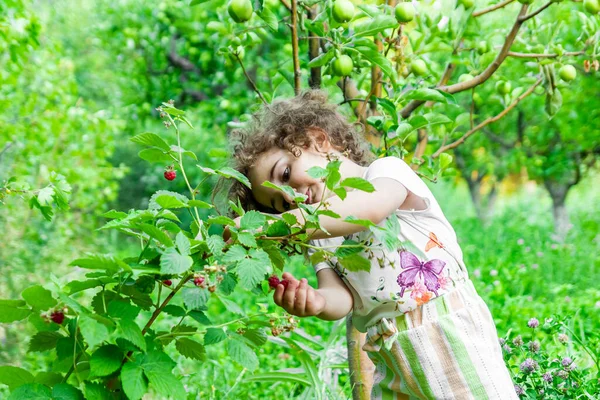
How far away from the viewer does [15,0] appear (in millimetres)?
3000

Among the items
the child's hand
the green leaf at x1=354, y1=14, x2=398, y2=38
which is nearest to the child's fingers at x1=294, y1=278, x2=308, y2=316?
the child's hand

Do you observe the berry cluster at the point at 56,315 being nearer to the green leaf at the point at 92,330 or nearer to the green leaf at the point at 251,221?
the green leaf at the point at 92,330

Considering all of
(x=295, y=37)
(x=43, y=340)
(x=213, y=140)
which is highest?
(x=295, y=37)

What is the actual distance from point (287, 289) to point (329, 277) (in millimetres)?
385

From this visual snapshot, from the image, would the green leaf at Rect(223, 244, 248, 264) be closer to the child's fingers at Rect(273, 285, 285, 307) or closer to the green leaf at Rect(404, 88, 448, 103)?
the child's fingers at Rect(273, 285, 285, 307)

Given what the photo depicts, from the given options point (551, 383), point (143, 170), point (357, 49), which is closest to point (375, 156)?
point (357, 49)

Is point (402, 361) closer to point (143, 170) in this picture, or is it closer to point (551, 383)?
point (551, 383)

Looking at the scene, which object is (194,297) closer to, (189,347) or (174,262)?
(174,262)

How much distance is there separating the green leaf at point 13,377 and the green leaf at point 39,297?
0.16 metres

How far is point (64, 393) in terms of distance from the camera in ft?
3.48

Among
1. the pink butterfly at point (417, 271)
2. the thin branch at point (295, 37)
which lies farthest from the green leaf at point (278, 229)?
the thin branch at point (295, 37)

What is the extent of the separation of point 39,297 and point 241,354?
35cm

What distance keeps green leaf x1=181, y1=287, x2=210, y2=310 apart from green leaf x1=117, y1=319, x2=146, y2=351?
9 cm

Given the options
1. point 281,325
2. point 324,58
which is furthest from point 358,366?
point 324,58
